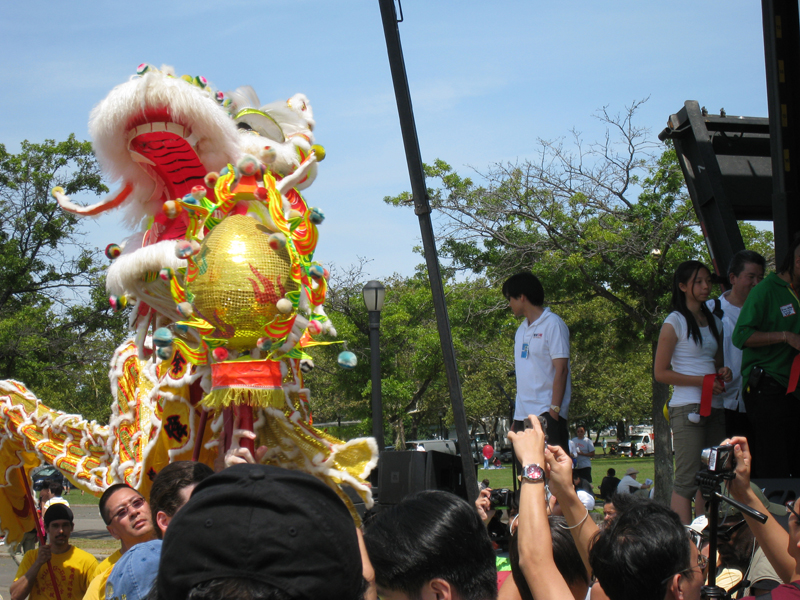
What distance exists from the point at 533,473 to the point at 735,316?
11.3ft

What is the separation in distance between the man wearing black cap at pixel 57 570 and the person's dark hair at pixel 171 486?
2.41 m

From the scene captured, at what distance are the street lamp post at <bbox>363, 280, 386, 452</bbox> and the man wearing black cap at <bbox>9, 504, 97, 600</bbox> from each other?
418 cm

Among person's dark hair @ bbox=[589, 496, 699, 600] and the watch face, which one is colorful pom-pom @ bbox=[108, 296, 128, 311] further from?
person's dark hair @ bbox=[589, 496, 699, 600]

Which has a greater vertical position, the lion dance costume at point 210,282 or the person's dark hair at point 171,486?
the lion dance costume at point 210,282

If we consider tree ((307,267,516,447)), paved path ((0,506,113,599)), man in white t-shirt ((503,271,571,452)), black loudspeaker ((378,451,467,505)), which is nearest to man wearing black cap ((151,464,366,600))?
man in white t-shirt ((503,271,571,452))

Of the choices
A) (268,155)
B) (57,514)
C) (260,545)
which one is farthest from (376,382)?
(260,545)

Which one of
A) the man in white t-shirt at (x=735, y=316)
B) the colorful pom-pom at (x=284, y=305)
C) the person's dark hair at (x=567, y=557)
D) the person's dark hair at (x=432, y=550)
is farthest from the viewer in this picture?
the man in white t-shirt at (x=735, y=316)

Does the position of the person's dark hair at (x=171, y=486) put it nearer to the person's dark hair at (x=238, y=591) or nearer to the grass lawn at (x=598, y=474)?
the person's dark hair at (x=238, y=591)

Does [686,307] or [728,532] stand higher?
[686,307]

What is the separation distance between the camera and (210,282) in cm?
351

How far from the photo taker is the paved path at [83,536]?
30.7ft

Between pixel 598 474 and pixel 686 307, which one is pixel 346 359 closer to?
pixel 686 307

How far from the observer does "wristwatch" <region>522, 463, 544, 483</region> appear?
7.18ft

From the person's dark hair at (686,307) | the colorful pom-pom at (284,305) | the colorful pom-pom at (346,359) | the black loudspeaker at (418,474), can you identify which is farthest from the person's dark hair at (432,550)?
the black loudspeaker at (418,474)
